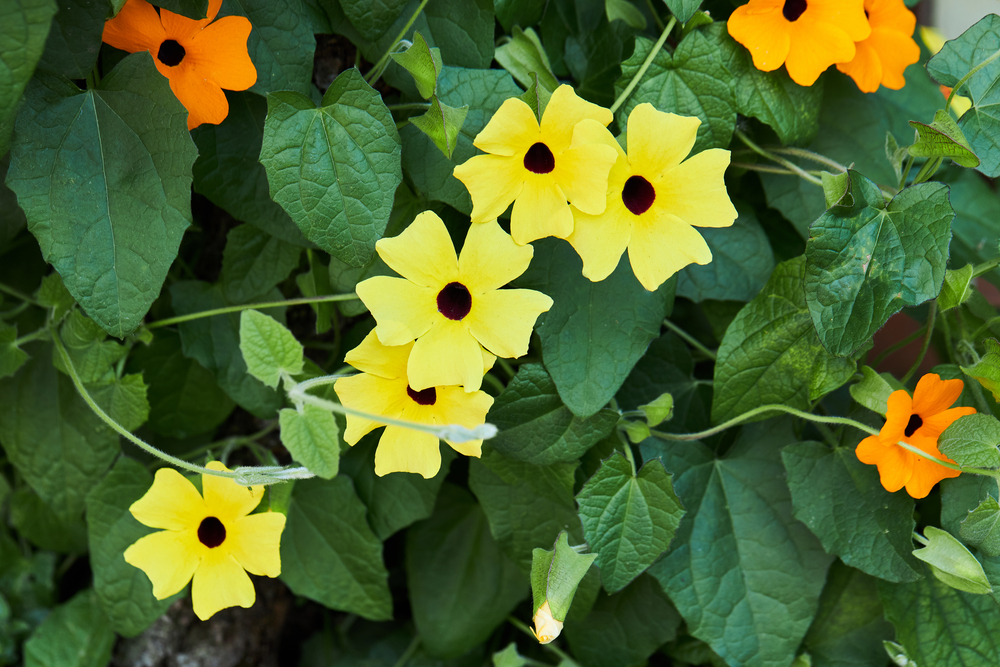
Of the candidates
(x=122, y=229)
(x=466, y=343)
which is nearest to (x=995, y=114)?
(x=466, y=343)

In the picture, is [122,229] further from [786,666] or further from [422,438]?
[786,666]

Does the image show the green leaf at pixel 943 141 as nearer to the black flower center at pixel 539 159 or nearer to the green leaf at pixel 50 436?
the black flower center at pixel 539 159

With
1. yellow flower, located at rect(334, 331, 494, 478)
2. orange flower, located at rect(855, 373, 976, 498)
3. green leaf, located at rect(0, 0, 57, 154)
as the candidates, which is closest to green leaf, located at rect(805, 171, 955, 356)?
orange flower, located at rect(855, 373, 976, 498)

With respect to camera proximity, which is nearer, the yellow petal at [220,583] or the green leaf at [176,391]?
the yellow petal at [220,583]

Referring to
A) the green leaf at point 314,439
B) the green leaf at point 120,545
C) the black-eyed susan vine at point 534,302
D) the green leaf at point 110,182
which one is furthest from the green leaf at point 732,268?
the green leaf at point 120,545

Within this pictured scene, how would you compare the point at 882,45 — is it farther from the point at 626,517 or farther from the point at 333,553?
the point at 333,553

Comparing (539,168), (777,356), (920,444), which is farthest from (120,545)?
(920,444)

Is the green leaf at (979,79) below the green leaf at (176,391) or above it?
above

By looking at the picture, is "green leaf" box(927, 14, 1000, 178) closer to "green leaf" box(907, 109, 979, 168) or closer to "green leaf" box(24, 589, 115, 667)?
"green leaf" box(907, 109, 979, 168)
